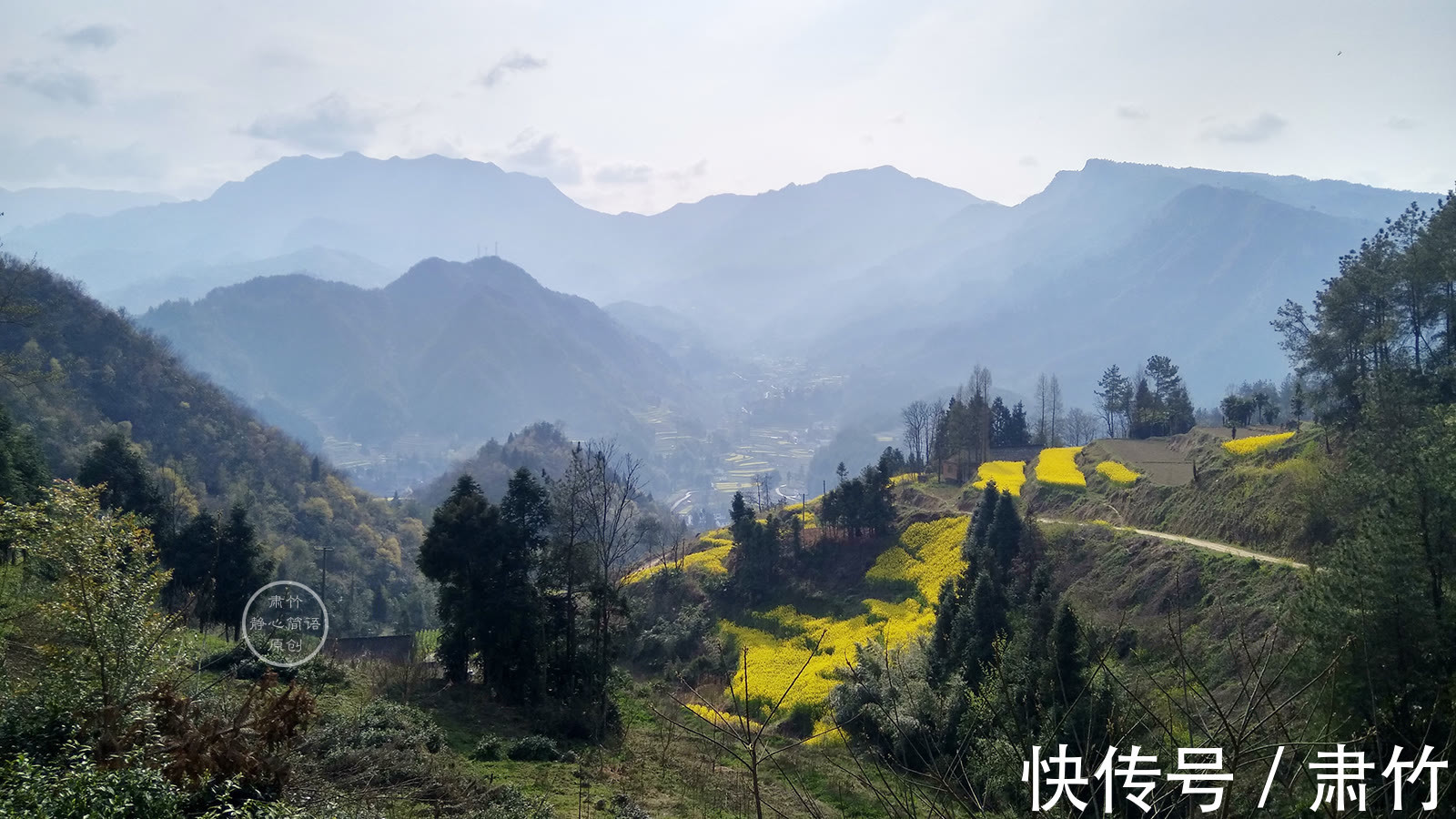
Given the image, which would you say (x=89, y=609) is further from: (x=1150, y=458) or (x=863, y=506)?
(x=1150, y=458)

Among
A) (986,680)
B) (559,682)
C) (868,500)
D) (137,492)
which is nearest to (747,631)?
(868,500)

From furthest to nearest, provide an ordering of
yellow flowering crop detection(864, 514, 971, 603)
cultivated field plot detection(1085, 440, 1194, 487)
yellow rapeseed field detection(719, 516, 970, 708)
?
cultivated field plot detection(1085, 440, 1194, 487)
yellow flowering crop detection(864, 514, 971, 603)
yellow rapeseed field detection(719, 516, 970, 708)

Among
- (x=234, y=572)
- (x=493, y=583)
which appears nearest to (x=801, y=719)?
(x=493, y=583)

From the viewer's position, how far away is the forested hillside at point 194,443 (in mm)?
59094

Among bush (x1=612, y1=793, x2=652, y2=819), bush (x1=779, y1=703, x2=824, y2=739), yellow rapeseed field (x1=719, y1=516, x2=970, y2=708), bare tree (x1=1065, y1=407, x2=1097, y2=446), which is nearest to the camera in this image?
bush (x1=612, y1=793, x2=652, y2=819)

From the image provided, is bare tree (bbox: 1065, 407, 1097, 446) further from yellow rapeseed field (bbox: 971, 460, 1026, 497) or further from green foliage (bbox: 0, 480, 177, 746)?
green foliage (bbox: 0, 480, 177, 746)

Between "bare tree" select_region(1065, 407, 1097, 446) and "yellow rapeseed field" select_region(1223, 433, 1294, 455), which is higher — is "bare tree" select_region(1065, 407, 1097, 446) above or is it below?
above

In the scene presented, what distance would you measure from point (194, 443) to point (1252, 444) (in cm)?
8679

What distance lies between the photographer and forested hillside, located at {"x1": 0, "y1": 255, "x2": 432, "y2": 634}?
194 ft

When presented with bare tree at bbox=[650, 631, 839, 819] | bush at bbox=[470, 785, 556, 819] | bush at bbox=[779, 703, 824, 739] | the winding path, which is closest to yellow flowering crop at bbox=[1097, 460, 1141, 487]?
the winding path

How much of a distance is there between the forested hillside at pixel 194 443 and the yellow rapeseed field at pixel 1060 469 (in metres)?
43.6

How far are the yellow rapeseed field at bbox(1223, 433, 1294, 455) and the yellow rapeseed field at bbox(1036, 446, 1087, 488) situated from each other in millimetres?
6521

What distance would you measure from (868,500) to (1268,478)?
17.1 metres

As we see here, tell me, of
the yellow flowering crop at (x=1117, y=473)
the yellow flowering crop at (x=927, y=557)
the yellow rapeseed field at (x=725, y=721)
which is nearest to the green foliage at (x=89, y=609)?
the yellow rapeseed field at (x=725, y=721)
